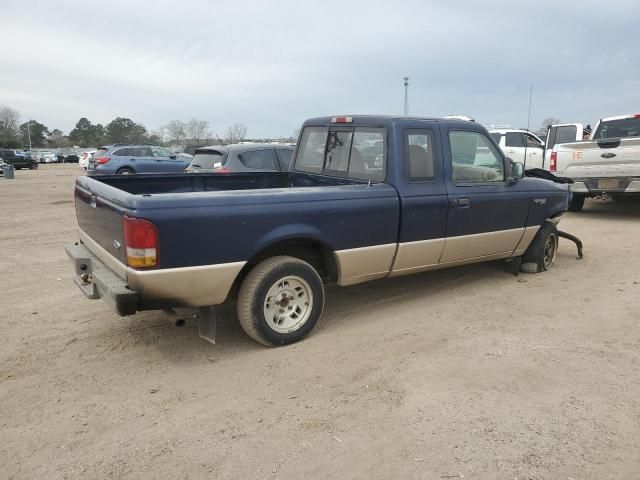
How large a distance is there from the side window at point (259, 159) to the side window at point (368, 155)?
4.89 metres

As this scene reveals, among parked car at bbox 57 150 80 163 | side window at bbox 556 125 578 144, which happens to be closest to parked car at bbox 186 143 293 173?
side window at bbox 556 125 578 144

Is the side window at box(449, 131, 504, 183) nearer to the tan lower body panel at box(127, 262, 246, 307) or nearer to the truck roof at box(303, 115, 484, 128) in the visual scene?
the truck roof at box(303, 115, 484, 128)

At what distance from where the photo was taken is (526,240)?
6.07m

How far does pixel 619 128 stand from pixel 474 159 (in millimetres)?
8198

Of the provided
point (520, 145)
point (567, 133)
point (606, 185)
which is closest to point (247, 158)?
point (606, 185)

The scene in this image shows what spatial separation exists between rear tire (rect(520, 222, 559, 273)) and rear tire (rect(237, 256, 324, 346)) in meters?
3.25

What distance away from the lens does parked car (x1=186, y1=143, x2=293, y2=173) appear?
9.64m

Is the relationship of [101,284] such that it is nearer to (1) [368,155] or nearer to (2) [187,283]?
(2) [187,283]

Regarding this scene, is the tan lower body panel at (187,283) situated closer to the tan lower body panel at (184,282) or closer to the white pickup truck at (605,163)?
the tan lower body panel at (184,282)

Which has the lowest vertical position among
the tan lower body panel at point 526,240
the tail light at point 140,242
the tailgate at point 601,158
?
the tan lower body panel at point 526,240

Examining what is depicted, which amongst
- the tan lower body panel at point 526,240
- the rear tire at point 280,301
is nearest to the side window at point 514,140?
the tan lower body panel at point 526,240

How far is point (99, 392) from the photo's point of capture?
3494 millimetres

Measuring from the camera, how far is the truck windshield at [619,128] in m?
11.4

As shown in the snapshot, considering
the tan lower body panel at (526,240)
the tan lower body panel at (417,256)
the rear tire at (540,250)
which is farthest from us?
the rear tire at (540,250)
